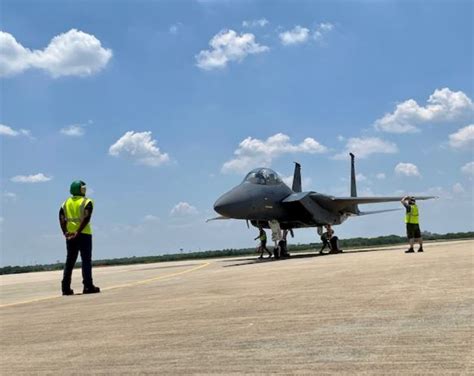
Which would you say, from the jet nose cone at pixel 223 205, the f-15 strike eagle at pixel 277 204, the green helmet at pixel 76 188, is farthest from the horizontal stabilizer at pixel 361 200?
the green helmet at pixel 76 188

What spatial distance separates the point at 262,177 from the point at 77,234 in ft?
44.0

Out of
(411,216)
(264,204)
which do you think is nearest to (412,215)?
(411,216)

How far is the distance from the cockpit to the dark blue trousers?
12670 mm

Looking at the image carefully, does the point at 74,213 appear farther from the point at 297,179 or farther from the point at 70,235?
the point at 297,179

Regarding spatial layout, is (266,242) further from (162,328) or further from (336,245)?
(162,328)

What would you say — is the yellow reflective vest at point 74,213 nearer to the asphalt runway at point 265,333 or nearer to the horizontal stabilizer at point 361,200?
the asphalt runway at point 265,333

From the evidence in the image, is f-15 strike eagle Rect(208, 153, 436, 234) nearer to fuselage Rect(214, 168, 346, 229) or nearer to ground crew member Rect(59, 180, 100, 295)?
fuselage Rect(214, 168, 346, 229)

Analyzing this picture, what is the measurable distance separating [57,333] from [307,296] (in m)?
2.78

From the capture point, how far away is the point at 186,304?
6.32 m

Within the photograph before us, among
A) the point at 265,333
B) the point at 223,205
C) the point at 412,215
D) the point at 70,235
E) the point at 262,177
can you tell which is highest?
the point at 262,177

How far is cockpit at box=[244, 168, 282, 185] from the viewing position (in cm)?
2178

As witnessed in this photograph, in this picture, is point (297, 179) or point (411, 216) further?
point (297, 179)

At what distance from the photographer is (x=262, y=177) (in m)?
22.0

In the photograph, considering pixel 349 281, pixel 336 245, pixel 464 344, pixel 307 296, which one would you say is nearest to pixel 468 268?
pixel 349 281
